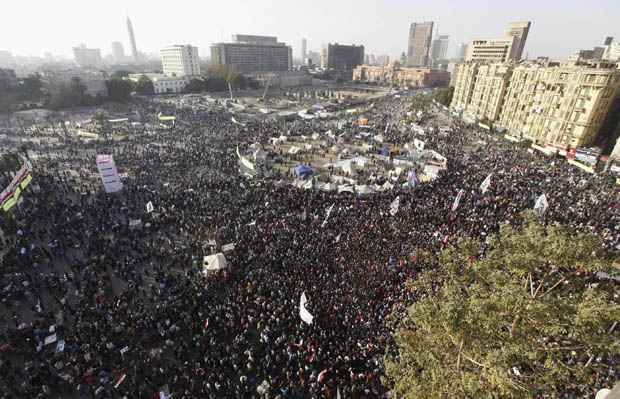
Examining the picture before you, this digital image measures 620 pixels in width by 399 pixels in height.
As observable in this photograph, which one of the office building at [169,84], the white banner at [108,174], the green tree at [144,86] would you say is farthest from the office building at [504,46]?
the white banner at [108,174]

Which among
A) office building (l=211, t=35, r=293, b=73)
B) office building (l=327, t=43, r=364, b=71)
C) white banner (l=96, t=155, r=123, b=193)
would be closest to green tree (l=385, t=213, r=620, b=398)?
white banner (l=96, t=155, r=123, b=193)

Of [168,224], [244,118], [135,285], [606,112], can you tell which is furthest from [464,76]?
[135,285]

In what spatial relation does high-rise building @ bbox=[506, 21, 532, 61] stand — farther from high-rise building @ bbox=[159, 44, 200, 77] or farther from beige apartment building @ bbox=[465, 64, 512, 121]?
high-rise building @ bbox=[159, 44, 200, 77]

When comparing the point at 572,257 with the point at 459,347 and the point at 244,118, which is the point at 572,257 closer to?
the point at 459,347

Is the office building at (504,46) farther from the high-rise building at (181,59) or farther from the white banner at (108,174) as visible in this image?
the high-rise building at (181,59)

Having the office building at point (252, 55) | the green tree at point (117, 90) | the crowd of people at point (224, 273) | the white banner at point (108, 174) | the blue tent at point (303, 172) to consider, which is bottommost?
the crowd of people at point (224, 273)

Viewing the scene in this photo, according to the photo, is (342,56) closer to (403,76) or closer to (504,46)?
(403,76)
